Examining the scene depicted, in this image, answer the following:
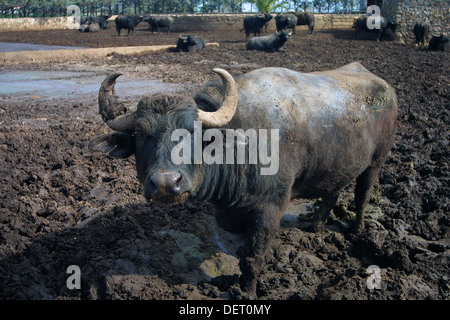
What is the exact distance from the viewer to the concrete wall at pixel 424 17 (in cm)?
2181

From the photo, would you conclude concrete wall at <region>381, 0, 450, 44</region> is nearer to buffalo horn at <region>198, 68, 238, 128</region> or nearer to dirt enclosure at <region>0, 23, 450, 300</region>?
dirt enclosure at <region>0, 23, 450, 300</region>

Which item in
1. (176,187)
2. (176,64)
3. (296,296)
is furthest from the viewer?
(176,64)

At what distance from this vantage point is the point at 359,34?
78.6ft

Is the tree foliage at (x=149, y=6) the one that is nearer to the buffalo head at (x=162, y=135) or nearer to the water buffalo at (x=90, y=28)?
the water buffalo at (x=90, y=28)

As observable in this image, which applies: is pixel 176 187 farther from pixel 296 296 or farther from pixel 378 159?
pixel 378 159

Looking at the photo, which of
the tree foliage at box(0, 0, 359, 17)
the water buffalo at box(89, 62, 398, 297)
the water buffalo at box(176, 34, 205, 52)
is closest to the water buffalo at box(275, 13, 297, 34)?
the water buffalo at box(176, 34, 205, 52)

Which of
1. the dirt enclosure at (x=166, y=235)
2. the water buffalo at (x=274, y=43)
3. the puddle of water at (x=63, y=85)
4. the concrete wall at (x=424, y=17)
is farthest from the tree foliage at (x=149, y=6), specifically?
the dirt enclosure at (x=166, y=235)

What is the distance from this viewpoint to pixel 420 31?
20.8m

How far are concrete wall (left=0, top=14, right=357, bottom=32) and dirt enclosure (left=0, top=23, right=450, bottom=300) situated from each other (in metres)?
23.1

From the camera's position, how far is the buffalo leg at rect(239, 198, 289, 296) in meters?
3.67
